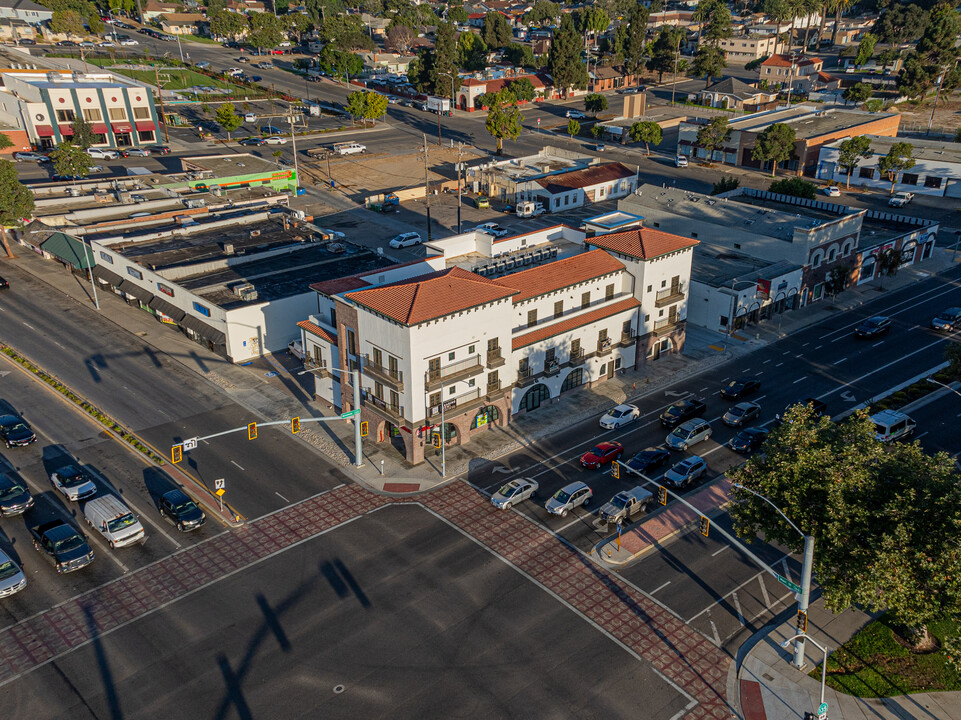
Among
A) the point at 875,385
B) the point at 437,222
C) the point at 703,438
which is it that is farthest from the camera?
the point at 437,222

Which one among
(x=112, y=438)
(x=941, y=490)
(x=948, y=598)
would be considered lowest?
(x=112, y=438)

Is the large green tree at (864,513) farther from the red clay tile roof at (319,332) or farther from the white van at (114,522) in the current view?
the white van at (114,522)

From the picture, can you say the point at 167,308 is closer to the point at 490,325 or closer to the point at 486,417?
the point at 486,417

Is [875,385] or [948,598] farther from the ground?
[948,598]

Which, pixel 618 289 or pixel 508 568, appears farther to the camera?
pixel 618 289

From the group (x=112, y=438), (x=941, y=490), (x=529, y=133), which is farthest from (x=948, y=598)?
(x=529, y=133)

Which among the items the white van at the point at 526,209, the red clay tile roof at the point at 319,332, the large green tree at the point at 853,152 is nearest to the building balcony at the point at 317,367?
the red clay tile roof at the point at 319,332

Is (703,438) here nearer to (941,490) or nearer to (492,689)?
(941,490)
